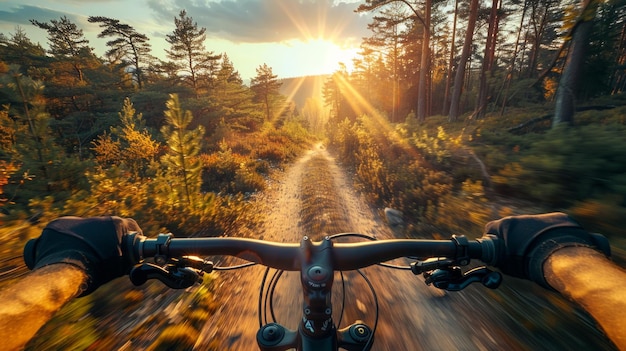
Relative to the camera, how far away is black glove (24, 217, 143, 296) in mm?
1117

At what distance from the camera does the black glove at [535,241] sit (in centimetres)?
108

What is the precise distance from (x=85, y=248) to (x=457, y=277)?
1809 millimetres

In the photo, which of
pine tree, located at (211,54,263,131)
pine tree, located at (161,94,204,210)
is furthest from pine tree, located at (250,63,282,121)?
pine tree, located at (161,94,204,210)

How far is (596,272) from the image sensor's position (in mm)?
907

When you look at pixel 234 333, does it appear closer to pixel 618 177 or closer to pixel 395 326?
pixel 395 326

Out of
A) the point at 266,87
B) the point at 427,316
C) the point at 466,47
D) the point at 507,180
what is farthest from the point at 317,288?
the point at 266,87

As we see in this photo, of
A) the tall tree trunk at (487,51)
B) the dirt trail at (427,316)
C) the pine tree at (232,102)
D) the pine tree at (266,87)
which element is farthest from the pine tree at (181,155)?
the pine tree at (266,87)

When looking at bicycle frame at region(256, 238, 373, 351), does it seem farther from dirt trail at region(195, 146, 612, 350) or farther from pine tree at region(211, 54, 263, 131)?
pine tree at region(211, 54, 263, 131)

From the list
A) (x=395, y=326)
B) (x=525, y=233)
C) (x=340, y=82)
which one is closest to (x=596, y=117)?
(x=395, y=326)

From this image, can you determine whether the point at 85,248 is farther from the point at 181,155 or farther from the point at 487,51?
the point at 487,51

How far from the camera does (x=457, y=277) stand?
1.30 meters

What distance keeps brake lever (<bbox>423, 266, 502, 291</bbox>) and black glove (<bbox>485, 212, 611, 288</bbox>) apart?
7cm

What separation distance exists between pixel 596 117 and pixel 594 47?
67.7 feet

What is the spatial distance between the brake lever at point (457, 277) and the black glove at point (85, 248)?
1.55m
